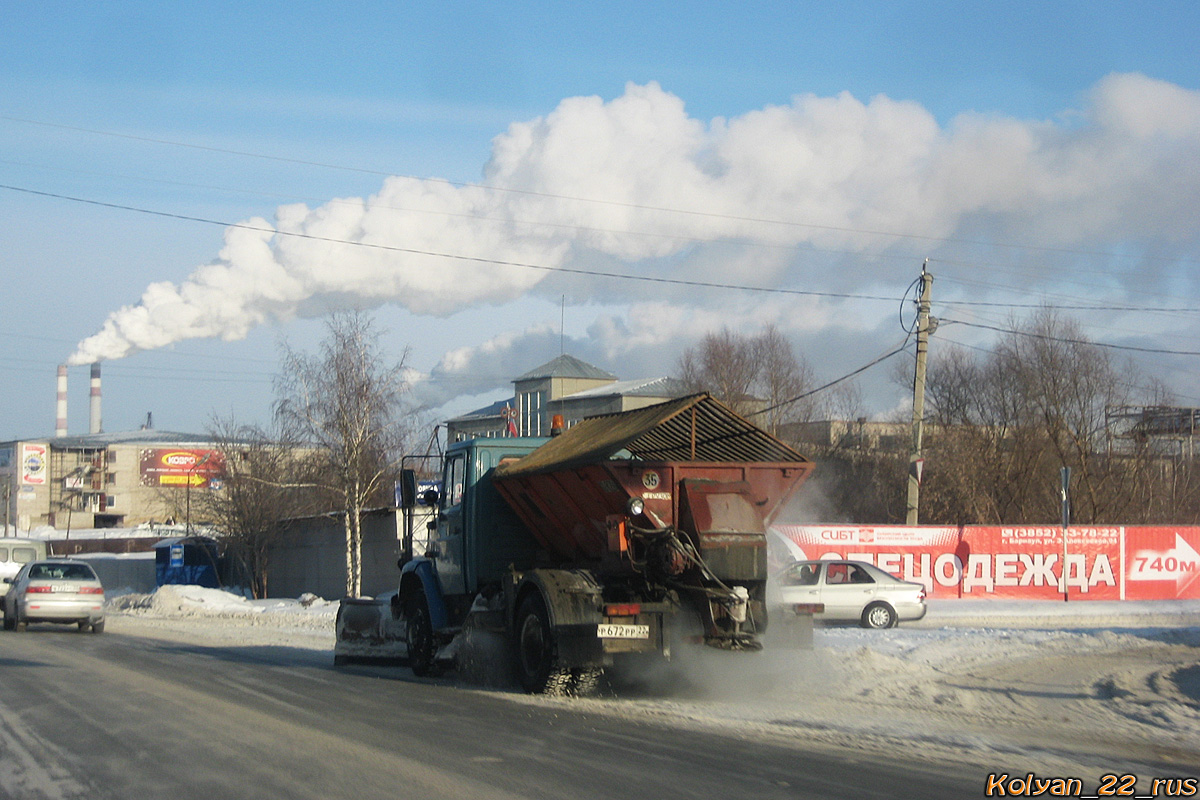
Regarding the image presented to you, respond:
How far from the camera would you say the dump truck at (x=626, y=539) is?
1055 cm

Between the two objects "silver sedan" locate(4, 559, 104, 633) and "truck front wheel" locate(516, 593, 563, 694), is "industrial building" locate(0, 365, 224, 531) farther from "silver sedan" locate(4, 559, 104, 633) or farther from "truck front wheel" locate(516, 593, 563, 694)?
"truck front wheel" locate(516, 593, 563, 694)

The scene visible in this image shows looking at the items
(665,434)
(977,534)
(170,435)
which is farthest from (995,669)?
(170,435)

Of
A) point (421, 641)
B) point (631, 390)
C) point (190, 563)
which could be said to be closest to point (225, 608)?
point (190, 563)

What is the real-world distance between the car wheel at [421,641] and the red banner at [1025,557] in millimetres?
13947

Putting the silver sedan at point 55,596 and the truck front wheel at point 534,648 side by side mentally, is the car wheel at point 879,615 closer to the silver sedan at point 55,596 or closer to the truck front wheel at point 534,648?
the truck front wheel at point 534,648

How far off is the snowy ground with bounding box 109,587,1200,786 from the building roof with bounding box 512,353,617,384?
73092mm

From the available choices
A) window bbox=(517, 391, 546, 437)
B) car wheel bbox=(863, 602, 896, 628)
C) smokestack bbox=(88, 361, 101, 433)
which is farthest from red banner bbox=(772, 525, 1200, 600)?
smokestack bbox=(88, 361, 101, 433)

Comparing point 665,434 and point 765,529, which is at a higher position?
point 665,434

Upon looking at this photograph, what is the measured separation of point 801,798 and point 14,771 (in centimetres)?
537

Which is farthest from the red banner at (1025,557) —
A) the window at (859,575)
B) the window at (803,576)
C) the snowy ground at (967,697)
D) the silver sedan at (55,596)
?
the silver sedan at (55,596)

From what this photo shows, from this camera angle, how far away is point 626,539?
34.4 ft

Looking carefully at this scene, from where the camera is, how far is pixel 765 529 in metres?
11.1

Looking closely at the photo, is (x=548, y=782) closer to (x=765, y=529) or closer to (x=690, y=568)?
(x=690, y=568)

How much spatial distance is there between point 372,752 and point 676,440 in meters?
5.01
